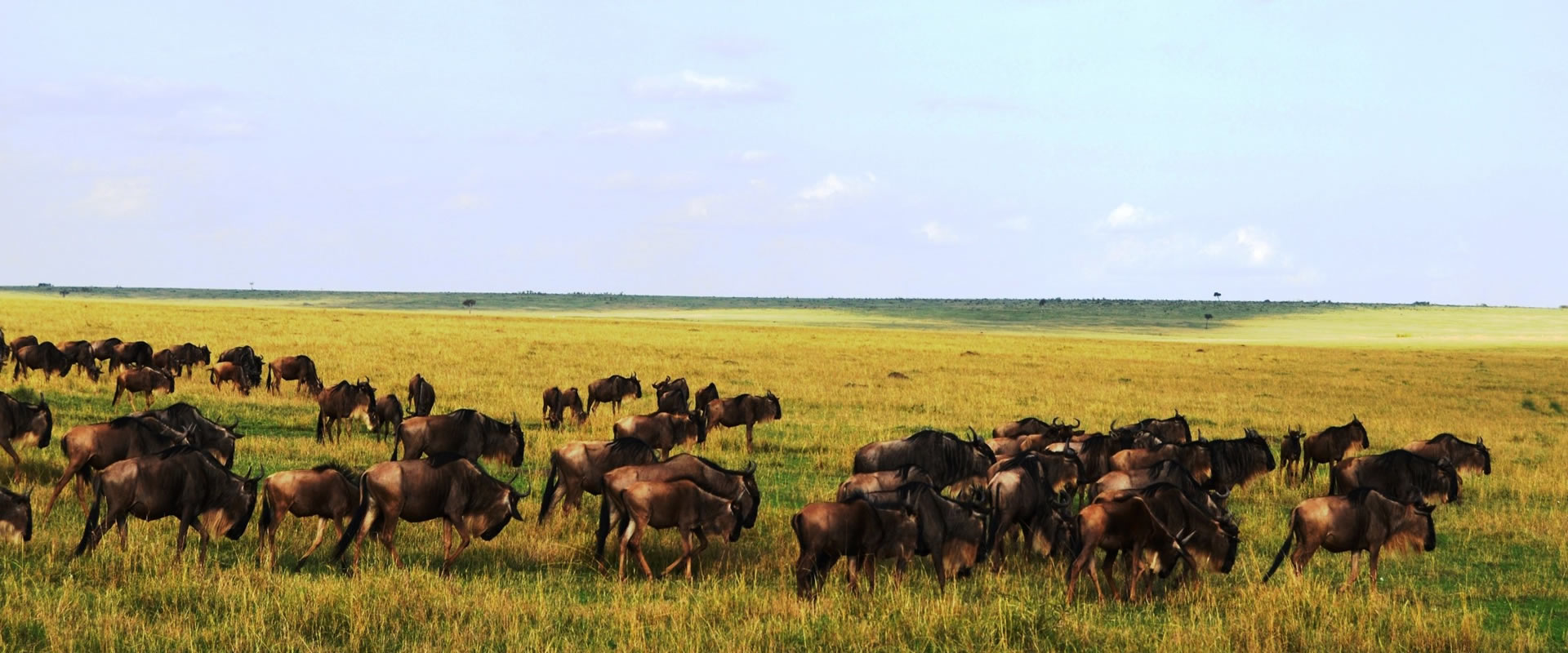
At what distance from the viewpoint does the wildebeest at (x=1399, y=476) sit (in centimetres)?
1440

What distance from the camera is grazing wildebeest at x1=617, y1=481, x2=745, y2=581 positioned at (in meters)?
10.2

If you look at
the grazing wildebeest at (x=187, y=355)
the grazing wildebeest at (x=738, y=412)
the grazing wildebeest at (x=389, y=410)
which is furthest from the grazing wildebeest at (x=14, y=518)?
the grazing wildebeest at (x=187, y=355)

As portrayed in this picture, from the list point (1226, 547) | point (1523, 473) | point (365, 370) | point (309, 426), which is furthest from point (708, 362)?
point (1226, 547)

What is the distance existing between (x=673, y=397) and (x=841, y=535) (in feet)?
46.5

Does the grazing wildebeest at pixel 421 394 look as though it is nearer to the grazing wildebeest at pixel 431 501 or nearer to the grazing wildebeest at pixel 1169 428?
the grazing wildebeest at pixel 431 501

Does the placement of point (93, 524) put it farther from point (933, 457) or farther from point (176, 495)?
point (933, 457)

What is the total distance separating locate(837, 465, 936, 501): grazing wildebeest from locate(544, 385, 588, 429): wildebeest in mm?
11516

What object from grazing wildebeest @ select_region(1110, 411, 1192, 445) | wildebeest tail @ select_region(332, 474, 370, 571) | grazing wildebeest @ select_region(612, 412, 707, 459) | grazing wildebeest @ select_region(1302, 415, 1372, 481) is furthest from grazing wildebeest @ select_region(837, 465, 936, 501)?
grazing wildebeest @ select_region(1302, 415, 1372, 481)

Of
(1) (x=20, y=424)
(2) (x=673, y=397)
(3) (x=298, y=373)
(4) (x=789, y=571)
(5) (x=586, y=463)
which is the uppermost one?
(1) (x=20, y=424)

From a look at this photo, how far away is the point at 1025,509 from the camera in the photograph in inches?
449

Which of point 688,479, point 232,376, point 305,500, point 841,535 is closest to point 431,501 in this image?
point 305,500

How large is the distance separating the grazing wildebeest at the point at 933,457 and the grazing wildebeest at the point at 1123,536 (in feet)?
12.4

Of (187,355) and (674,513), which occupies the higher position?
(187,355)

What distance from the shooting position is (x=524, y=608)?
28.8 ft
